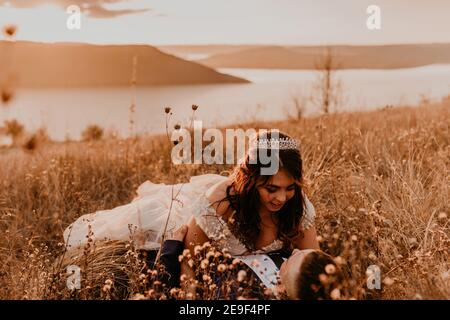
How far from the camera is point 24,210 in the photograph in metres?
5.03

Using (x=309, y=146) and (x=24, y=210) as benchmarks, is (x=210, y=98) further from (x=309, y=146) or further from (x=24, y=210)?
(x=24, y=210)

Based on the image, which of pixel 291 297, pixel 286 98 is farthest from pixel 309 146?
pixel 286 98

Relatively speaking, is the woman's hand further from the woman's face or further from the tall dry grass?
the woman's face

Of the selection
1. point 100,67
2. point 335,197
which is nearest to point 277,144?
point 335,197

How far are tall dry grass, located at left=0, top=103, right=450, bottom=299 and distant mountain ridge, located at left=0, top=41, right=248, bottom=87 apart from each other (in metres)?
0.74

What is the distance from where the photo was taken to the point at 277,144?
11.3ft

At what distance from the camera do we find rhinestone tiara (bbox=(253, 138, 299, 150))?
11.3ft

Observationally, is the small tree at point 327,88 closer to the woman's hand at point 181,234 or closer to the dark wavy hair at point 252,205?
the dark wavy hair at point 252,205

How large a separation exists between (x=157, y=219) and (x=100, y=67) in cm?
294

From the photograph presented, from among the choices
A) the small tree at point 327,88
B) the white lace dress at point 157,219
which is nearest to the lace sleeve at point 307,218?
the white lace dress at point 157,219

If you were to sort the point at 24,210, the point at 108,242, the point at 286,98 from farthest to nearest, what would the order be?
the point at 286,98, the point at 24,210, the point at 108,242

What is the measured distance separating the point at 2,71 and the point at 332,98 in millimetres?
6225

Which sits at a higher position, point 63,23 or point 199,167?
point 63,23

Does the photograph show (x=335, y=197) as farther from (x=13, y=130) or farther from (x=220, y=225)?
(x=13, y=130)
